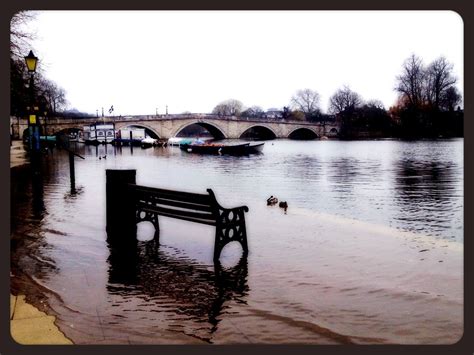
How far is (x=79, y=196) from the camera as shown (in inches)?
623

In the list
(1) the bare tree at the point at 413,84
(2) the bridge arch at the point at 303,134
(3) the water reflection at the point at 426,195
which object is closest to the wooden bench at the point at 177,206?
(3) the water reflection at the point at 426,195

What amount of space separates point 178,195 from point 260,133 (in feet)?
331

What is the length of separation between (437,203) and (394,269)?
33.5 feet

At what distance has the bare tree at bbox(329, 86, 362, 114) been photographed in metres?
78.8

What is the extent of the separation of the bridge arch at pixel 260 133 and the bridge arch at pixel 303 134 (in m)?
3.98

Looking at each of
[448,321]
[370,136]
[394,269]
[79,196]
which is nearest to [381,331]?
[448,321]

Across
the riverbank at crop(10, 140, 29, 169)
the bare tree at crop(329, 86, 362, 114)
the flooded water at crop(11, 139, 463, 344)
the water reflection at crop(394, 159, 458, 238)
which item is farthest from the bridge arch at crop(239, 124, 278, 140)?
the flooded water at crop(11, 139, 463, 344)

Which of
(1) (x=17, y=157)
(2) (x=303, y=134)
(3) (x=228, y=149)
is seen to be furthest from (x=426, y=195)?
(2) (x=303, y=134)

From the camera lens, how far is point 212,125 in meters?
90.1

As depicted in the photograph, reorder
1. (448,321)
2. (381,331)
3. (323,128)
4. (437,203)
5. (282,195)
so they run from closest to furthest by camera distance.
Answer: (381,331) < (448,321) < (437,203) < (282,195) < (323,128)

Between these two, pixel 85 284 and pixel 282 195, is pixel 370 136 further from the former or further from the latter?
pixel 85 284

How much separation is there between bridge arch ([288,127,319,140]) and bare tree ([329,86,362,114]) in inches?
564

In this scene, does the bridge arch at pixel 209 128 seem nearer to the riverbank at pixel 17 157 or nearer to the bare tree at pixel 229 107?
the bare tree at pixel 229 107

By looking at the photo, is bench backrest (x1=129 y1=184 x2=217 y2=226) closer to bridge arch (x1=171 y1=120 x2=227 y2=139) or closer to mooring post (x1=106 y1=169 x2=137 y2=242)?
mooring post (x1=106 y1=169 x2=137 y2=242)
